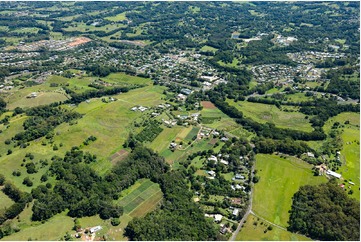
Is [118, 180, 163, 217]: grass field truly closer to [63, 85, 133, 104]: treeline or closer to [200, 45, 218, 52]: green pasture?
[63, 85, 133, 104]: treeline

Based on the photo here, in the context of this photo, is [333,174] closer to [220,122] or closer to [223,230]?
[223,230]

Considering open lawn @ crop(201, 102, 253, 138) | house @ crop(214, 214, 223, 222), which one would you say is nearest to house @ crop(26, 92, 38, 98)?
open lawn @ crop(201, 102, 253, 138)

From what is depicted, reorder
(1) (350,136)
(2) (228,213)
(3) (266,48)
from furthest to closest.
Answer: (3) (266,48) < (1) (350,136) < (2) (228,213)

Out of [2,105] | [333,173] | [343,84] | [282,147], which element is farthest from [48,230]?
[343,84]

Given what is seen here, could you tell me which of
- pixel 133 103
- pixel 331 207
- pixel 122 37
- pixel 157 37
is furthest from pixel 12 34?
pixel 331 207

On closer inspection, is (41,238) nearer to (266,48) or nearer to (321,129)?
(321,129)

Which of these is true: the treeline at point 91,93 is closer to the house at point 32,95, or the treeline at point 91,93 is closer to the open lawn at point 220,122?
the house at point 32,95

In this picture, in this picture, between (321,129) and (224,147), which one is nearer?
(224,147)
